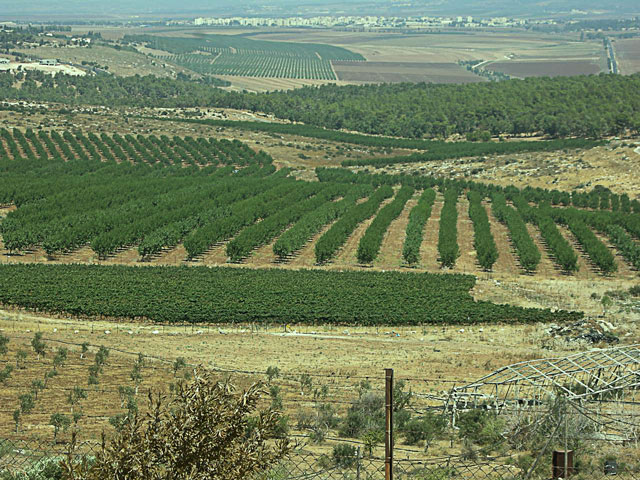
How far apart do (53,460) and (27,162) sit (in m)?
88.4

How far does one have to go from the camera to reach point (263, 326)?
44156mm

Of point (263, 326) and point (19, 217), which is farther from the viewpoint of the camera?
point (19, 217)

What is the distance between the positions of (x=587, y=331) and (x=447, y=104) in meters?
131

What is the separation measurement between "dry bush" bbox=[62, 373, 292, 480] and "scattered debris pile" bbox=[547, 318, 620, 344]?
1226 inches

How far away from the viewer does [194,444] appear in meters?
11.7

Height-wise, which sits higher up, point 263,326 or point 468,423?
point 468,423

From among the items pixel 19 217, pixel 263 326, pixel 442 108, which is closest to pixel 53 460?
pixel 263 326

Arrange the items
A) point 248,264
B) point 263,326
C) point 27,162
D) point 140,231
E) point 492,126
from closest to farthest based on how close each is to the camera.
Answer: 1. point 263,326
2. point 248,264
3. point 140,231
4. point 27,162
5. point 492,126

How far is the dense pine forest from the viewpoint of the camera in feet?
479

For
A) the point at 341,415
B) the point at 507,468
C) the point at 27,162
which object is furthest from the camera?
the point at 27,162

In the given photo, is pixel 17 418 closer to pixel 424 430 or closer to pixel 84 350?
pixel 84 350

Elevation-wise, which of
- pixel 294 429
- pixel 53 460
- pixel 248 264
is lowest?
pixel 248 264

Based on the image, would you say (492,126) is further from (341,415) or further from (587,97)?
(341,415)

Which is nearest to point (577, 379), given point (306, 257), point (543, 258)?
point (306, 257)
